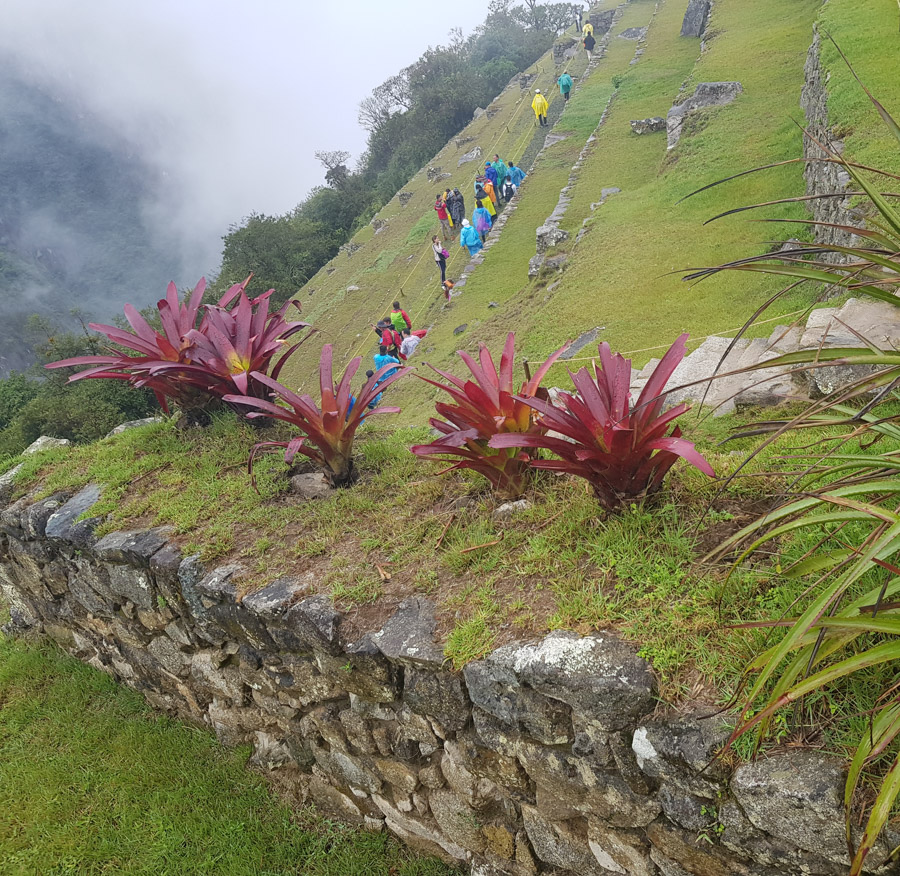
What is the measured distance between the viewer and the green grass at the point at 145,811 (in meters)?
2.83

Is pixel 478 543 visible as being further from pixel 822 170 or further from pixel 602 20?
pixel 602 20

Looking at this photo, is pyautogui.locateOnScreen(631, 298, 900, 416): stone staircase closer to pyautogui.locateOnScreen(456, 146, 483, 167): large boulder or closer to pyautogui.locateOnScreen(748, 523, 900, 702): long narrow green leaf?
pyautogui.locateOnScreen(748, 523, 900, 702): long narrow green leaf

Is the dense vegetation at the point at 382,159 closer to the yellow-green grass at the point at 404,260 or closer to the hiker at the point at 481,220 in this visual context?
the yellow-green grass at the point at 404,260

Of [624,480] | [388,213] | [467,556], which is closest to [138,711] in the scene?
[467,556]

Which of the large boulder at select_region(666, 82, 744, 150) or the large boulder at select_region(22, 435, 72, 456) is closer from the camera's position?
the large boulder at select_region(22, 435, 72, 456)

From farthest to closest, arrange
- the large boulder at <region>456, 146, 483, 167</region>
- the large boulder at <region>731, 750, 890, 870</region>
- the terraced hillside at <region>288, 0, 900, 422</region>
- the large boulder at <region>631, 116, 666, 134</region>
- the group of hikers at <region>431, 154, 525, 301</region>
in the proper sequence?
the large boulder at <region>456, 146, 483, 167</region>, the large boulder at <region>631, 116, 666, 134</region>, the group of hikers at <region>431, 154, 525, 301</region>, the terraced hillside at <region>288, 0, 900, 422</region>, the large boulder at <region>731, 750, 890, 870</region>

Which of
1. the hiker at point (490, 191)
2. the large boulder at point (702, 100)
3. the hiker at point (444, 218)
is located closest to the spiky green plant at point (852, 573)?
the large boulder at point (702, 100)

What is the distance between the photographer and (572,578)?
7.18 feet

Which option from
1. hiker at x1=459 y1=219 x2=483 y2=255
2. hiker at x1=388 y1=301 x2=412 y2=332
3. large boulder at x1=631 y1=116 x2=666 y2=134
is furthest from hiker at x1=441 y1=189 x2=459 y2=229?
hiker at x1=388 y1=301 x2=412 y2=332

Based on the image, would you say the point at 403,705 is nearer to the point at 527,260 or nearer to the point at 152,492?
the point at 152,492

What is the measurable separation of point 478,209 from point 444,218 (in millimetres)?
2942

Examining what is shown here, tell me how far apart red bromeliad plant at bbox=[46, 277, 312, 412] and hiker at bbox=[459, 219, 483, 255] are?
10392 mm

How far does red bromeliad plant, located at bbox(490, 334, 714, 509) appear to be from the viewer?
212 centimetres

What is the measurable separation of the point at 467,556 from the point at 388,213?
23.5 m
